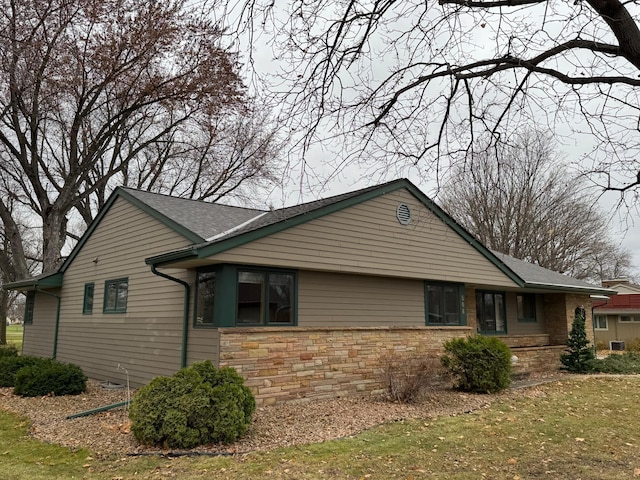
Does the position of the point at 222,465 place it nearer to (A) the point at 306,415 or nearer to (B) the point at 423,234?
Result: (A) the point at 306,415

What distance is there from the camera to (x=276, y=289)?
9.89 m

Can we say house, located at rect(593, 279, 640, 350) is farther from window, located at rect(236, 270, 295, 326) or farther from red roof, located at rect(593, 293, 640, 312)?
window, located at rect(236, 270, 295, 326)

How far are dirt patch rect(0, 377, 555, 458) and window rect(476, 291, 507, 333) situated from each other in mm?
5166

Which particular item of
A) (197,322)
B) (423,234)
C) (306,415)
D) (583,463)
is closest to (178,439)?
(306,415)

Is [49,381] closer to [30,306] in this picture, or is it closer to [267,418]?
[267,418]

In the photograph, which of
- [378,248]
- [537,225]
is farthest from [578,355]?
[537,225]

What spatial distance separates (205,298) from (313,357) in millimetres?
2462

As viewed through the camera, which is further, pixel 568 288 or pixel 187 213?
pixel 568 288

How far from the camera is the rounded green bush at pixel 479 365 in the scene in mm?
10898

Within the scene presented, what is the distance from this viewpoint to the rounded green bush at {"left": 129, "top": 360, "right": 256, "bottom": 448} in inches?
256

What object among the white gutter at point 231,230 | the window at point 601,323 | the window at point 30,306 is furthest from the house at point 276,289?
the window at point 601,323

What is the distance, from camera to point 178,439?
6.40 metres

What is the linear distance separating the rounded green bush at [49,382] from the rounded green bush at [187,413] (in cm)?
505

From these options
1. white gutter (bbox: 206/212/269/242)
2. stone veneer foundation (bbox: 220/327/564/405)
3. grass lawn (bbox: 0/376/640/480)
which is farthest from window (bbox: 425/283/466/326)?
white gutter (bbox: 206/212/269/242)
